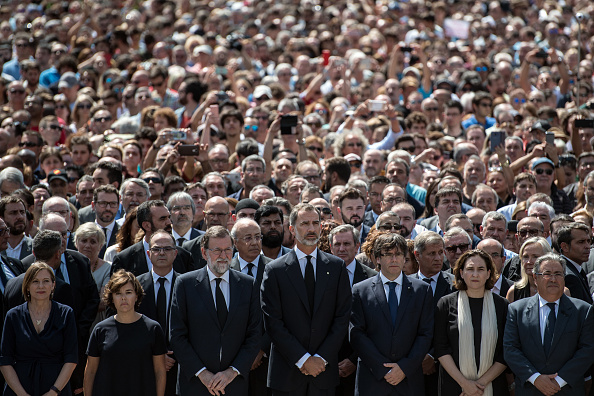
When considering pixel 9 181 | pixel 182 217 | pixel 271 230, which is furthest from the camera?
pixel 9 181

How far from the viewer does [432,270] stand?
7.87m

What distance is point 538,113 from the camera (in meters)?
13.5

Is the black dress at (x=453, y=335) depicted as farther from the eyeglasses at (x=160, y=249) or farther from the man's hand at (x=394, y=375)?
the eyeglasses at (x=160, y=249)

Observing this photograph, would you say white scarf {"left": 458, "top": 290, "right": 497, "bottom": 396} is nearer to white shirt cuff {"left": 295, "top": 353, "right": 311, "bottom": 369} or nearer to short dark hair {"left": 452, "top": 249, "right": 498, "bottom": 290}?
short dark hair {"left": 452, "top": 249, "right": 498, "bottom": 290}

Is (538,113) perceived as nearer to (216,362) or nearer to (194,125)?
(194,125)

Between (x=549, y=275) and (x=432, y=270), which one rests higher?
(x=549, y=275)

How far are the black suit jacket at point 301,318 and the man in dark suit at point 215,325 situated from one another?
0.16m

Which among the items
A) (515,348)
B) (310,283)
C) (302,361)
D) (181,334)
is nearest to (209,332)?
(181,334)

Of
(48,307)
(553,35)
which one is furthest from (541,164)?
(553,35)

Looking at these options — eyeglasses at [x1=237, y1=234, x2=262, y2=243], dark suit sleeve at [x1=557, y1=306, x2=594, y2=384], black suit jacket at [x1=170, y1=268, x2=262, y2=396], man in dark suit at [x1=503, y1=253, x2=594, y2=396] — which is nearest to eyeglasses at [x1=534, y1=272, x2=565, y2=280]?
man in dark suit at [x1=503, y1=253, x2=594, y2=396]

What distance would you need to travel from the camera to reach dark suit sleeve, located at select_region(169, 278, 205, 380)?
7.14 meters

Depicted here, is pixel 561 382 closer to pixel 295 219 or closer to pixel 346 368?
pixel 346 368

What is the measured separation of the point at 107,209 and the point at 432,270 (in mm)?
3545

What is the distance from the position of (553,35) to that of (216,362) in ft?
42.8
